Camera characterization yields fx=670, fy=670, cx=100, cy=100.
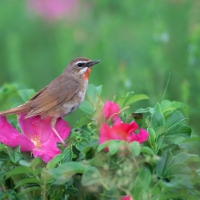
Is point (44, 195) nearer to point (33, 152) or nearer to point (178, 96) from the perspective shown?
point (33, 152)

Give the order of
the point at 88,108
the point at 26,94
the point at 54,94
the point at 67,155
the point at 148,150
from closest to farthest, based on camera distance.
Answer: the point at 148,150 < the point at 67,155 < the point at 88,108 < the point at 26,94 < the point at 54,94

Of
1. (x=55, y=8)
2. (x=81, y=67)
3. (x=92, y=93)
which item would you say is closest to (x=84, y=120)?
(x=92, y=93)

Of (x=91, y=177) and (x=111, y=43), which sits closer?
(x=91, y=177)

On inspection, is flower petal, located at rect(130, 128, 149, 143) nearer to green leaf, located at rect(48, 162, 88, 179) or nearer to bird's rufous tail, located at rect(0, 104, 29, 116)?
green leaf, located at rect(48, 162, 88, 179)

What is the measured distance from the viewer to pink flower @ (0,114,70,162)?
2432mm

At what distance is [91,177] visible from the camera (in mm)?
2105

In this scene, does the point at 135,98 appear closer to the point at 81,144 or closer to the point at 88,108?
the point at 88,108

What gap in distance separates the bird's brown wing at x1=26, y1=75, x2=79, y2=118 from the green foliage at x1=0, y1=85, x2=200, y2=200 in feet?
2.43

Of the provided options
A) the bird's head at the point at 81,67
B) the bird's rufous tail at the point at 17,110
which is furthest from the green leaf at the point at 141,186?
the bird's head at the point at 81,67

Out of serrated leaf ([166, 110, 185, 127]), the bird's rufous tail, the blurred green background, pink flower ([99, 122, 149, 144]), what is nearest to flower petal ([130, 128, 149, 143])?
pink flower ([99, 122, 149, 144])

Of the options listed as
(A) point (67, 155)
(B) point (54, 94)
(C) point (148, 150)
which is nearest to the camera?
(C) point (148, 150)

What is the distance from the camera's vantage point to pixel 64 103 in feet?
12.4

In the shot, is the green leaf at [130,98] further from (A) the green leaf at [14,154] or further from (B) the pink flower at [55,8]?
(B) the pink flower at [55,8]

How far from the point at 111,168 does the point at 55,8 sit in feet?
19.4
